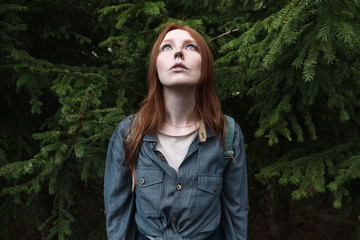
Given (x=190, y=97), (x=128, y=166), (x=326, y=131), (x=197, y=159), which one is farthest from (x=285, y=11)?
(x=326, y=131)

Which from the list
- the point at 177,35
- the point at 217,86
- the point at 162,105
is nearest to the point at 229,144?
the point at 162,105

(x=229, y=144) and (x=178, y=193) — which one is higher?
(x=229, y=144)

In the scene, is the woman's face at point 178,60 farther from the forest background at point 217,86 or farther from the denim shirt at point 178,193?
the forest background at point 217,86

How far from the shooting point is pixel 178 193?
5.73 feet

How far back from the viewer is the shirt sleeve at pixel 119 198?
1.88 m

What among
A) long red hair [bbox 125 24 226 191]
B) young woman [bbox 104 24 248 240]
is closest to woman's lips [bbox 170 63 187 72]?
young woman [bbox 104 24 248 240]

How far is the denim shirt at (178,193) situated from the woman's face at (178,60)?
1.19 feet

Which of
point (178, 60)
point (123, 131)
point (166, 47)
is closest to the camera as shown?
point (178, 60)

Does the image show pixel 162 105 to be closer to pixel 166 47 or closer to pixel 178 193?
pixel 166 47

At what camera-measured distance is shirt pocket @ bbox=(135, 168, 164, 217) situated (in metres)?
1.75

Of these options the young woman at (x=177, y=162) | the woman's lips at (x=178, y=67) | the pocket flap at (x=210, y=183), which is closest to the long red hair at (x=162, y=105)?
the young woman at (x=177, y=162)

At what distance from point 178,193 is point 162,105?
0.57 meters

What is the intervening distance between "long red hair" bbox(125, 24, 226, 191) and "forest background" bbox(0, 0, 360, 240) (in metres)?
0.32

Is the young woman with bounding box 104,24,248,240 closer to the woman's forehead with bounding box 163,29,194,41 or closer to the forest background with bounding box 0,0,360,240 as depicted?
the woman's forehead with bounding box 163,29,194,41
